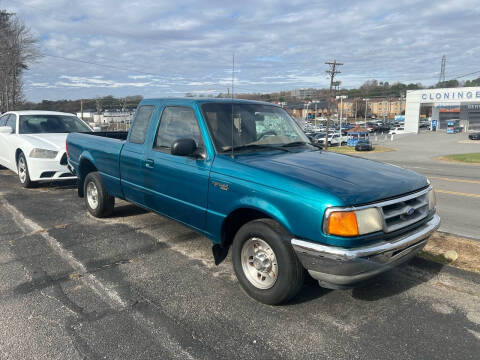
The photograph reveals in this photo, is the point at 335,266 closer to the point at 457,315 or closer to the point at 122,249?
the point at 457,315

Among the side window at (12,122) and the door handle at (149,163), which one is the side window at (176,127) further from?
the side window at (12,122)

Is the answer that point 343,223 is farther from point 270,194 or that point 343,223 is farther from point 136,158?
point 136,158

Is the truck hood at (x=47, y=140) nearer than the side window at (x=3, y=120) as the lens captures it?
Yes

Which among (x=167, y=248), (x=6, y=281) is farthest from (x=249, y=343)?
(x=6, y=281)

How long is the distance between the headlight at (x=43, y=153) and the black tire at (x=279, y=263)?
6196 mm

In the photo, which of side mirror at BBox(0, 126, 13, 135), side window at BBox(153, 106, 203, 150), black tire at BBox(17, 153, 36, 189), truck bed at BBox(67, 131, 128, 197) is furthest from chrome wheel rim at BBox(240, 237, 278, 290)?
side mirror at BBox(0, 126, 13, 135)

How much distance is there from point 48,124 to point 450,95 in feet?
202

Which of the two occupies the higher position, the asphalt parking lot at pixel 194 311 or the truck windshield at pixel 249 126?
the truck windshield at pixel 249 126

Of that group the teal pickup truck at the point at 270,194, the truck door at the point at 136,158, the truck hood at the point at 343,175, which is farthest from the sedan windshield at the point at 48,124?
the truck hood at the point at 343,175

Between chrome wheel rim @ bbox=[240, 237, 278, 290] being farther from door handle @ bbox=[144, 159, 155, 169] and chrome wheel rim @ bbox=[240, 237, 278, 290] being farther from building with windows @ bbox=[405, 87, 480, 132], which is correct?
building with windows @ bbox=[405, 87, 480, 132]

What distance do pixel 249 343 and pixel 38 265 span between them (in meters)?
2.75

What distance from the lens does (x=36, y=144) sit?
324 inches

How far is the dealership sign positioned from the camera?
55.5 m

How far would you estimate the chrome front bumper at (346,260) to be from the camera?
292 centimetres
